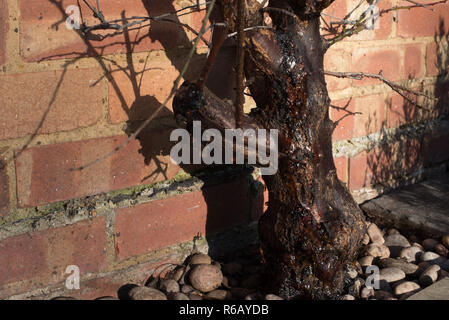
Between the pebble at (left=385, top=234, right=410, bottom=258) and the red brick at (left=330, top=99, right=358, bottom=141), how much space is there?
410 mm

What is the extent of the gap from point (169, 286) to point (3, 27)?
2.59ft

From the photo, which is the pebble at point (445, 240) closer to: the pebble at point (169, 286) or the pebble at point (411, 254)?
the pebble at point (411, 254)

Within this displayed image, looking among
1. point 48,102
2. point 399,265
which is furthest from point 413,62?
point 48,102

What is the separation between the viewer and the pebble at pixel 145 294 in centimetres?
140

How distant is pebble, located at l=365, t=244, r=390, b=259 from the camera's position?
1.74m

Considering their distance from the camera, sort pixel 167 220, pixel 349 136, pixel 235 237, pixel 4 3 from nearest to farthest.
Result: pixel 4 3, pixel 167 220, pixel 235 237, pixel 349 136

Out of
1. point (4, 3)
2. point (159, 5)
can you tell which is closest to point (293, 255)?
point (159, 5)

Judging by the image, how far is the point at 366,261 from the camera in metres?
1.68

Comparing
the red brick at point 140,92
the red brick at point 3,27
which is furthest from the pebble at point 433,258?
the red brick at point 3,27

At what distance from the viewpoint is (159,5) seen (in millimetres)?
1487

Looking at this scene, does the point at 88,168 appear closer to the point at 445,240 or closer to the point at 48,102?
the point at 48,102

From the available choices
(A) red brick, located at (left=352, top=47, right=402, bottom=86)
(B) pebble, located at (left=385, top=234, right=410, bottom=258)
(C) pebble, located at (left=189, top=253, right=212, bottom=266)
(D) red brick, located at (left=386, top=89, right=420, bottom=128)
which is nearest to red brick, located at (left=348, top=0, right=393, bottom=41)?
(A) red brick, located at (left=352, top=47, right=402, bottom=86)

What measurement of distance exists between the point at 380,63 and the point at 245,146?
100cm
